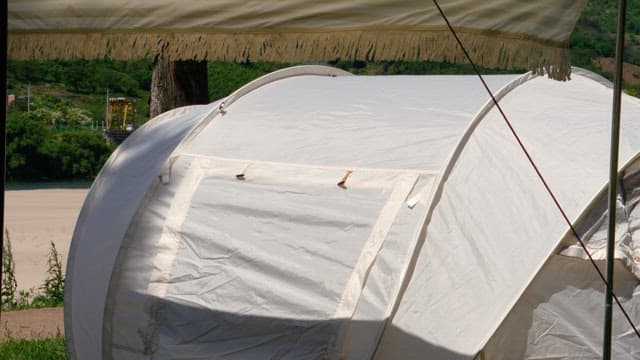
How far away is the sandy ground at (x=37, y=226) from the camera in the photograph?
19.0 m

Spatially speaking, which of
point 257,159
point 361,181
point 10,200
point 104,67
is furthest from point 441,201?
point 104,67

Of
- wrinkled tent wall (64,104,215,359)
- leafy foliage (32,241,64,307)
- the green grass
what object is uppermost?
wrinkled tent wall (64,104,215,359)

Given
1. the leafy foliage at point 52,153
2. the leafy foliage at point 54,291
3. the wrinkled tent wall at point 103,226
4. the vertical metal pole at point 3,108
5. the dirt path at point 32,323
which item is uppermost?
the vertical metal pole at point 3,108

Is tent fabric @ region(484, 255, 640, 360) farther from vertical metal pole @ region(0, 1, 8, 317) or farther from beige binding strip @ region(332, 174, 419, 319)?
vertical metal pole @ region(0, 1, 8, 317)

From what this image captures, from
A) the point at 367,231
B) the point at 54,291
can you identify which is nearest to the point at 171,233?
the point at 367,231

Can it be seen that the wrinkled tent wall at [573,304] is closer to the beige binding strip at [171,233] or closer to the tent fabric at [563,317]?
the tent fabric at [563,317]

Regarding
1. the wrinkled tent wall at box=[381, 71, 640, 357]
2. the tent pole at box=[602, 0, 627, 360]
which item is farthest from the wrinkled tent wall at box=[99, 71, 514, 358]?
the tent pole at box=[602, 0, 627, 360]

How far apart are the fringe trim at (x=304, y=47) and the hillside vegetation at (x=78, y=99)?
2723 centimetres

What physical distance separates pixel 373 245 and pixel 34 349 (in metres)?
3.49

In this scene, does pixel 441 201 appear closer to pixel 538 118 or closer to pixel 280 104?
pixel 538 118

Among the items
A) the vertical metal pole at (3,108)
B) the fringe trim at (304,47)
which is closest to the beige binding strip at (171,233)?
the fringe trim at (304,47)

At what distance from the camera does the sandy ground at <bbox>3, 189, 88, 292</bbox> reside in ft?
62.4

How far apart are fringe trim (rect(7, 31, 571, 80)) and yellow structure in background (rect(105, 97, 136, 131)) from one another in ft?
128

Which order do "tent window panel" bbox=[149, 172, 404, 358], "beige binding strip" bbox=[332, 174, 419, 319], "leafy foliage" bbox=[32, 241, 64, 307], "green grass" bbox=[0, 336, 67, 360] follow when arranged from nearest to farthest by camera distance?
"beige binding strip" bbox=[332, 174, 419, 319] → "tent window panel" bbox=[149, 172, 404, 358] → "green grass" bbox=[0, 336, 67, 360] → "leafy foliage" bbox=[32, 241, 64, 307]
